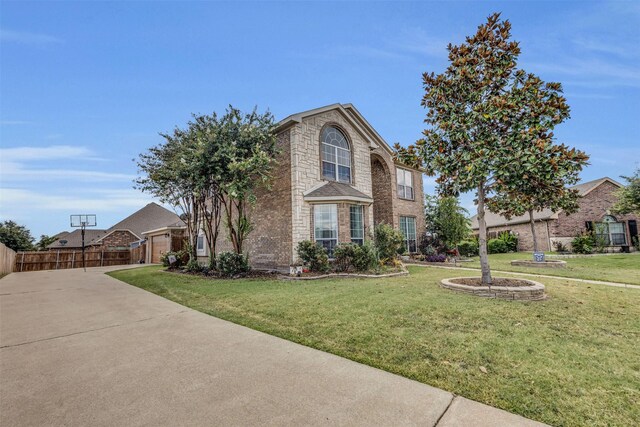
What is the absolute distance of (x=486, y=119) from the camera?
22.7 feet

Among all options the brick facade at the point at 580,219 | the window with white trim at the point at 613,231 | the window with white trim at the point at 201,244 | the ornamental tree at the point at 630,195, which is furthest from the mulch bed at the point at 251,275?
the window with white trim at the point at 613,231

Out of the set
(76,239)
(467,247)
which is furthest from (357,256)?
(76,239)

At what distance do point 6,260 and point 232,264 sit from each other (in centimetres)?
1683

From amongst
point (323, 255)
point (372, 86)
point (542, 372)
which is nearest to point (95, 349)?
point (542, 372)

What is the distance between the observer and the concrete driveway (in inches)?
90.4

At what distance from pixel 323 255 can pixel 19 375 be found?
27.8 ft

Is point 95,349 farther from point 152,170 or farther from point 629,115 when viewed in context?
point 629,115

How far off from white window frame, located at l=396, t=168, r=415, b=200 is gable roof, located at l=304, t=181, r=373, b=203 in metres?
5.32

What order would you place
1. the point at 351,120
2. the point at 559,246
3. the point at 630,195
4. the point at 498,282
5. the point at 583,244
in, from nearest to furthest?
the point at 498,282
the point at 351,120
the point at 630,195
the point at 583,244
the point at 559,246

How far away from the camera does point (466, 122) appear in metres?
7.28

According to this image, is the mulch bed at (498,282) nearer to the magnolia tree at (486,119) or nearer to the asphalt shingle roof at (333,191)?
the magnolia tree at (486,119)

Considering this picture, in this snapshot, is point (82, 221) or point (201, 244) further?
point (82, 221)

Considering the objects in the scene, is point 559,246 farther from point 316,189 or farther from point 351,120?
point 316,189

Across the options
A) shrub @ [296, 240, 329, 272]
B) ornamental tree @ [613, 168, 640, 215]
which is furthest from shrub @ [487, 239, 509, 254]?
shrub @ [296, 240, 329, 272]
